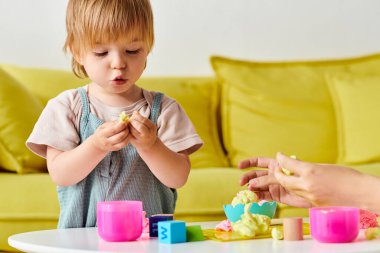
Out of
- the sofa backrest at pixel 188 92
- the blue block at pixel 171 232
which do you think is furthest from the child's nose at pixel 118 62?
the sofa backrest at pixel 188 92

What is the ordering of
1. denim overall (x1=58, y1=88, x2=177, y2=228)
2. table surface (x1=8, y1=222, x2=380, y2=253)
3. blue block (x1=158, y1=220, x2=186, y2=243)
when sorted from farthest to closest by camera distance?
denim overall (x1=58, y1=88, x2=177, y2=228) → blue block (x1=158, y1=220, x2=186, y2=243) → table surface (x1=8, y1=222, x2=380, y2=253)

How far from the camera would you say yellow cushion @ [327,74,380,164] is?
9.83 feet

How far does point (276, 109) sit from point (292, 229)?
6.10ft

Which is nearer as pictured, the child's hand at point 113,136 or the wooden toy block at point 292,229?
the wooden toy block at point 292,229

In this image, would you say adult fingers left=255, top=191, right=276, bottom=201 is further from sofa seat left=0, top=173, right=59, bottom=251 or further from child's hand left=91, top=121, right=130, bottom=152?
sofa seat left=0, top=173, right=59, bottom=251

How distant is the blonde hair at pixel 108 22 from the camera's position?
5.26 feet

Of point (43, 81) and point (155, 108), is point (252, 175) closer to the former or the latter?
point (155, 108)

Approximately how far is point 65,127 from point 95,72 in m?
0.15

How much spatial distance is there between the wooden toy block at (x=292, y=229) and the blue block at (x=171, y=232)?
176mm

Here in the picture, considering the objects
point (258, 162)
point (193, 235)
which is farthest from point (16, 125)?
point (193, 235)

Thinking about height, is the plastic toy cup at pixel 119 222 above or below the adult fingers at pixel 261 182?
below

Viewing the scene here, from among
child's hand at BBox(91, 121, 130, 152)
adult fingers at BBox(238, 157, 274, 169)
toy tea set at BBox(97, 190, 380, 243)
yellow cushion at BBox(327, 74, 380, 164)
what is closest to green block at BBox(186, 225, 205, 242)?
toy tea set at BBox(97, 190, 380, 243)

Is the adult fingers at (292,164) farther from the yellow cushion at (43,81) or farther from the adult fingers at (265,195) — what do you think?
the yellow cushion at (43,81)

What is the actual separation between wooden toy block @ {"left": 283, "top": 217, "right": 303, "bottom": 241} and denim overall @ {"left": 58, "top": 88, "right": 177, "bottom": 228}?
517 millimetres
